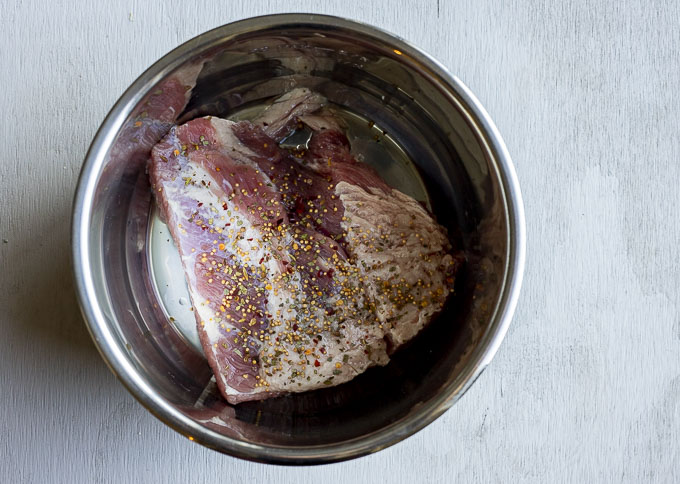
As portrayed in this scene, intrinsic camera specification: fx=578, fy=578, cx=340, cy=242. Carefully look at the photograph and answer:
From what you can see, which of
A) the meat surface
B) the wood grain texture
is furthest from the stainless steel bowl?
the wood grain texture

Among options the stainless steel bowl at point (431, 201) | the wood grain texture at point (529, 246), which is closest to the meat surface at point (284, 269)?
the stainless steel bowl at point (431, 201)

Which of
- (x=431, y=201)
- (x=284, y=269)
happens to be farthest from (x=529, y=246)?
(x=284, y=269)

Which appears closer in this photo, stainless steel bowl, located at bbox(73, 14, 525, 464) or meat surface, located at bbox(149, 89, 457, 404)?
stainless steel bowl, located at bbox(73, 14, 525, 464)

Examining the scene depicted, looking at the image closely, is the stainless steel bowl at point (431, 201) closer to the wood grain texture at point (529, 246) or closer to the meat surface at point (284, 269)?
the meat surface at point (284, 269)

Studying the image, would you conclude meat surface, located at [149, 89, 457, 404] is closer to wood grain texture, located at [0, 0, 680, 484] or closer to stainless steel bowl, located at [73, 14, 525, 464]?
stainless steel bowl, located at [73, 14, 525, 464]
